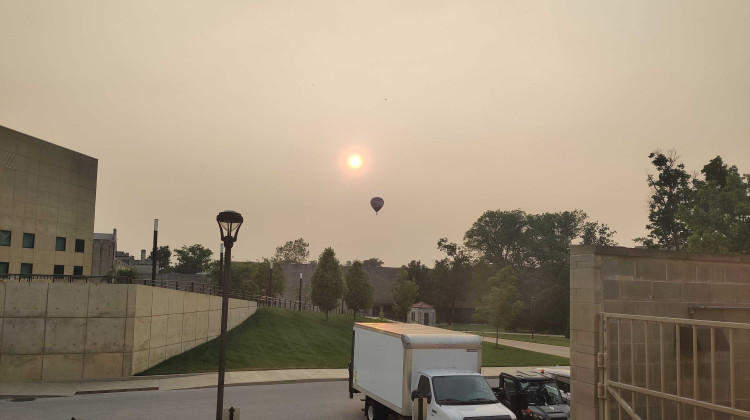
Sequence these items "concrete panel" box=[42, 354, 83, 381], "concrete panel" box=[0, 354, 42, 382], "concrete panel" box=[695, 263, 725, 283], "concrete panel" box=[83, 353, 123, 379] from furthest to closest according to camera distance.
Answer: "concrete panel" box=[83, 353, 123, 379]
"concrete panel" box=[42, 354, 83, 381]
"concrete panel" box=[0, 354, 42, 382]
"concrete panel" box=[695, 263, 725, 283]

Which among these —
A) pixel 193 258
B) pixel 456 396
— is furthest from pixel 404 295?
pixel 193 258

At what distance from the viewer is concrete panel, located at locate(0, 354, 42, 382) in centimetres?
2588

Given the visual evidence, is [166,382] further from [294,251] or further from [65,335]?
[294,251]

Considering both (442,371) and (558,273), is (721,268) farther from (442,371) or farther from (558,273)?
(558,273)

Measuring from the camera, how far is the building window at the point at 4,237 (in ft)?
139

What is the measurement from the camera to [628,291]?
40.2ft

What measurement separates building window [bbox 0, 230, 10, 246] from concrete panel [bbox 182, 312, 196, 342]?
62.0 ft

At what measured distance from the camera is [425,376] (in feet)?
52.5

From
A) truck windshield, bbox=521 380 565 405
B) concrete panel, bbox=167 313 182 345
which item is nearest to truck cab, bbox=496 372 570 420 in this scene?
truck windshield, bbox=521 380 565 405

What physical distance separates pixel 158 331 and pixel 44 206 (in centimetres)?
2308

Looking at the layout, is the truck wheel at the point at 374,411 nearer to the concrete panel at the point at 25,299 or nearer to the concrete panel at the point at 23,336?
the concrete panel at the point at 23,336

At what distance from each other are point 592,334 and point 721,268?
393cm

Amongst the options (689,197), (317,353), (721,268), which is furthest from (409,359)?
(689,197)

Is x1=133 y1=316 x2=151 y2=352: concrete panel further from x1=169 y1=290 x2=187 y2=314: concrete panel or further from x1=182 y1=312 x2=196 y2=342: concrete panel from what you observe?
x1=182 y1=312 x2=196 y2=342: concrete panel
